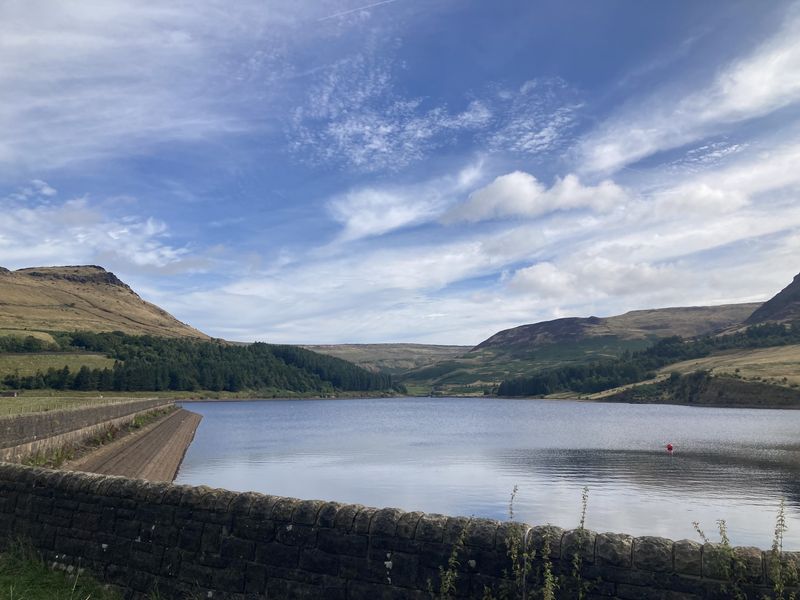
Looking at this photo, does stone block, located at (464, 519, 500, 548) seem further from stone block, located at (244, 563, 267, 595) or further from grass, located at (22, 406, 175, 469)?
grass, located at (22, 406, 175, 469)

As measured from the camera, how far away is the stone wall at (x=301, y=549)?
661 centimetres

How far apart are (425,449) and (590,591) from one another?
6086cm

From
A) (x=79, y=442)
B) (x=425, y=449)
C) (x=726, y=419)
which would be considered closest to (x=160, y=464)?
(x=79, y=442)

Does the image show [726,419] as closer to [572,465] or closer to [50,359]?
[572,465]

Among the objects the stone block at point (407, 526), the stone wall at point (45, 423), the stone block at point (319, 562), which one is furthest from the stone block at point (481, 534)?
the stone wall at point (45, 423)

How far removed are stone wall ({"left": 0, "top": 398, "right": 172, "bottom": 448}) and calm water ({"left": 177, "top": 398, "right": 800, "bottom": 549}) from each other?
7.51 meters

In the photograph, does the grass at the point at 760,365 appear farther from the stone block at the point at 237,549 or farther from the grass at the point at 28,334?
the grass at the point at 28,334

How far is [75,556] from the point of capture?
401 inches

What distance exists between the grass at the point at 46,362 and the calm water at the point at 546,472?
7335 centimetres

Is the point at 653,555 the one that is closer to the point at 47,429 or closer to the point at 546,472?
the point at 47,429

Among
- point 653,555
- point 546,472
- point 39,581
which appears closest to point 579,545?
point 653,555

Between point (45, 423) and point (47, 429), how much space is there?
0.44m

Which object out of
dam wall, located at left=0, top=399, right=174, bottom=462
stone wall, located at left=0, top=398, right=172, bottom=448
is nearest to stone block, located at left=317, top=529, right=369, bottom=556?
dam wall, located at left=0, top=399, right=174, bottom=462

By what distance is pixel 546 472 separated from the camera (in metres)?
49.1
